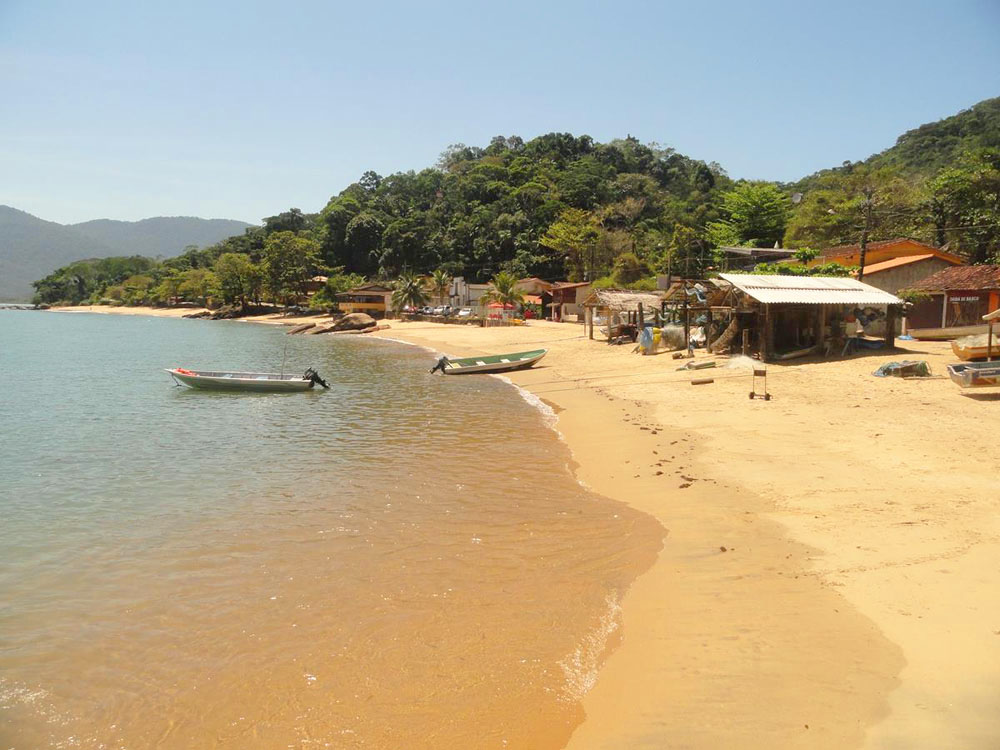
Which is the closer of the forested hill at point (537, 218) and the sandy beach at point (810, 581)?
the sandy beach at point (810, 581)

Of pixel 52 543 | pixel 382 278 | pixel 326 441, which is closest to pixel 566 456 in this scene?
pixel 326 441

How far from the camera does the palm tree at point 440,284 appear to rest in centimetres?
7181

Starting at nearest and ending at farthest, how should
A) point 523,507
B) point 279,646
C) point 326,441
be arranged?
point 279,646
point 523,507
point 326,441

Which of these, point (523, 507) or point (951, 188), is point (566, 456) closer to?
point (523, 507)

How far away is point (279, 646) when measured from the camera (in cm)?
633

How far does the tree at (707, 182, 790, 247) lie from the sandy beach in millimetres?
42961

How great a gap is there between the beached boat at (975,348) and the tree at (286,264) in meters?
75.1

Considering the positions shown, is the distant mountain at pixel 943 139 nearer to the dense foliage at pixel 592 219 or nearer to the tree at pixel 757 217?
the dense foliage at pixel 592 219

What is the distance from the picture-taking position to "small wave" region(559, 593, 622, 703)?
5.43 meters

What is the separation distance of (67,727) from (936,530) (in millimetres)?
9056

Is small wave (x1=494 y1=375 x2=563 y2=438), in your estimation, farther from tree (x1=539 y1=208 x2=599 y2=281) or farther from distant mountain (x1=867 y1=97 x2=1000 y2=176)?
distant mountain (x1=867 y1=97 x2=1000 y2=176)

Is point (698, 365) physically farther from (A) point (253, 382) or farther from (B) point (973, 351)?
(A) point (253, 382)

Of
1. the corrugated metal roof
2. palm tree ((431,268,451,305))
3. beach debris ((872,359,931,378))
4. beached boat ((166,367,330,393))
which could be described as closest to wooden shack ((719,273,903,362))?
the corrugated metal roof

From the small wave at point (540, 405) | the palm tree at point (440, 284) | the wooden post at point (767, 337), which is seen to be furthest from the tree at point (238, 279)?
the wooden post at point (767, 337)
